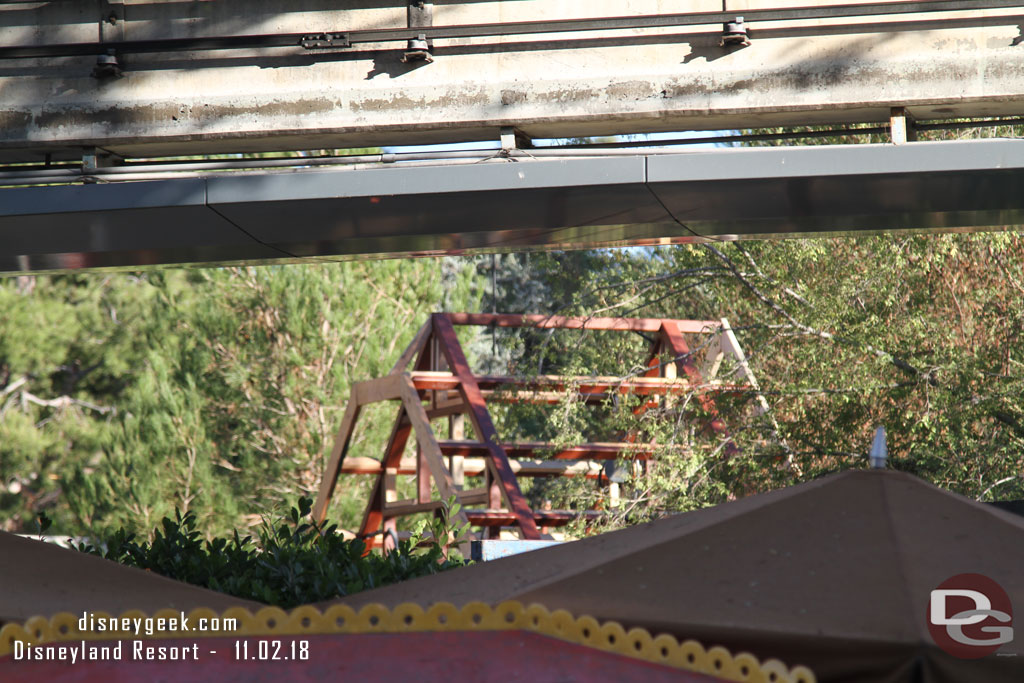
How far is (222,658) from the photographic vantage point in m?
3.03

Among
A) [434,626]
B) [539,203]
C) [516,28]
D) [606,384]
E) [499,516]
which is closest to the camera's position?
[434,626]

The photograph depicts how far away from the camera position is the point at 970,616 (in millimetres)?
2992

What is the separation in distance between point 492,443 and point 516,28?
593 cm

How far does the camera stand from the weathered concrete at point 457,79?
18.9 ft

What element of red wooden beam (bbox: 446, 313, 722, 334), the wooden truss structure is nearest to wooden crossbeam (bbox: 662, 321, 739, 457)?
the wooden truss structure

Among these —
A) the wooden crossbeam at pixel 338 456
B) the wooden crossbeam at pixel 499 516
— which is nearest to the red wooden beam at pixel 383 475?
the wooden crossbeam at pixel 338 456

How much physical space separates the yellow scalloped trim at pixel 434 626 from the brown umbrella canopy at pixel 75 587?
0.68ft

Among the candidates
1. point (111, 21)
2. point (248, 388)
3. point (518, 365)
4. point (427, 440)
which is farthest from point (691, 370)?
point (248, 388)

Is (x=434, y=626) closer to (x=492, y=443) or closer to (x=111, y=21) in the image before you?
(x=111, y=21)

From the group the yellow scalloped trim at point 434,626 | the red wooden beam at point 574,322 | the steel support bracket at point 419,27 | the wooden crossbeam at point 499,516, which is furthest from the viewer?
the wooden crossbeam at point 499,516

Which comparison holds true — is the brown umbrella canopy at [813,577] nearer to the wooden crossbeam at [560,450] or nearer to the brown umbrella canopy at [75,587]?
the brown umbrella canopy at [75,587]

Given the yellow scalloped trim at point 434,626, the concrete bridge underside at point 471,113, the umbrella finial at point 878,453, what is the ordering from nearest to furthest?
the yellow scalloped trim at point 434,626
the umbrella finial at point 878,453
the concrete bridge underside at point 471,113

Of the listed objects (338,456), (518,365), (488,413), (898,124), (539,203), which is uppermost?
(898,124)

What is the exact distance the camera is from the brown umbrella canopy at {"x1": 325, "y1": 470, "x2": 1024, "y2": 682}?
2.94 metres
